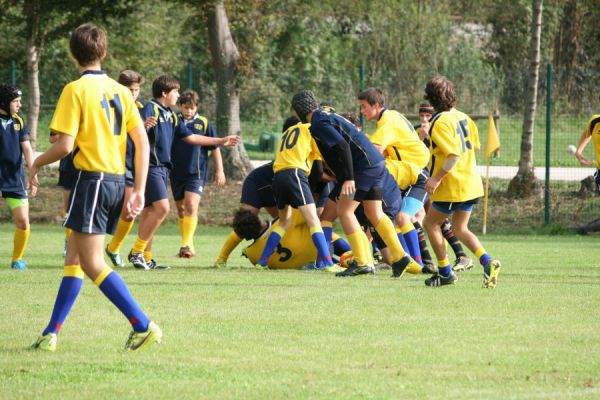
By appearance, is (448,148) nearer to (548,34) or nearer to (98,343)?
(98,343)

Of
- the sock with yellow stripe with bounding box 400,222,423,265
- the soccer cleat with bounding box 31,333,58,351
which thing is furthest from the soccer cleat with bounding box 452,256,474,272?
the soccer cleat with bounding box 31,333,58,351

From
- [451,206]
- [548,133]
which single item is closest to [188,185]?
[451,206]

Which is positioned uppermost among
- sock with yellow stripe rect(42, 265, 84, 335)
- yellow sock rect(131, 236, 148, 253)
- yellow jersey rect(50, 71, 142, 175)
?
yellow jersey rect(50, 71, 142, 175)

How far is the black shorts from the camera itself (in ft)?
40.1

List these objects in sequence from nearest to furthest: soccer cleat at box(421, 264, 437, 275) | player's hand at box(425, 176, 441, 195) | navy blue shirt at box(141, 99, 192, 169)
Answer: player's hand at box(425, 176, 441, 195) < soccer cleat at box(421, 264, 437, 275) < navy blue shirt at box(141, 99, 192, 169)

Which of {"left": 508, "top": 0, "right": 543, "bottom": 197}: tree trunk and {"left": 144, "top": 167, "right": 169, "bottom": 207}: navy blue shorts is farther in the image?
{"left": 508, "top": 0, "right": 543, "bottom": 197}: tree trunk

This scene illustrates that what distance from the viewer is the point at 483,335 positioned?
6906 millimetres

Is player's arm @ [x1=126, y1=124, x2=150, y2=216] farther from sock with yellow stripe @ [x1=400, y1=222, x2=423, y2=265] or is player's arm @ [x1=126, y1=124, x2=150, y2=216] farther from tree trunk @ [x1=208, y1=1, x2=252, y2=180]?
tree trunk @ [x1=208, y1=1, x2=252, y2=180]

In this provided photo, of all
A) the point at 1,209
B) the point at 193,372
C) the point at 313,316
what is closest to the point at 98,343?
the point at 193,372

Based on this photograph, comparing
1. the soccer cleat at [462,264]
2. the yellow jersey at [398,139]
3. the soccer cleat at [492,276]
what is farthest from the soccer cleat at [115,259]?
the soccer cleat at [492,276]

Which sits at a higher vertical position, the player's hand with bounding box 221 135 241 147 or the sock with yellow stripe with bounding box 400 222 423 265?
the player's hand with bounding box 221 135 241 147

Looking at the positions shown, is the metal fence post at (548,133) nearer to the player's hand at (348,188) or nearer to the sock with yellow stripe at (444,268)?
the player's hand at (348,188)

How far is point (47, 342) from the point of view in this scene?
20.9 feet

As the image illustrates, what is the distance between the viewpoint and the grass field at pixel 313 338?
539 cm
